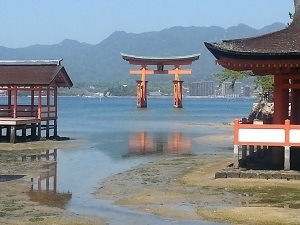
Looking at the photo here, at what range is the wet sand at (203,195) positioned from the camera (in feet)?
49.2

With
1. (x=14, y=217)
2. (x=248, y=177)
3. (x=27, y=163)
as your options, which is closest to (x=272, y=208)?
(x=248, y=177)

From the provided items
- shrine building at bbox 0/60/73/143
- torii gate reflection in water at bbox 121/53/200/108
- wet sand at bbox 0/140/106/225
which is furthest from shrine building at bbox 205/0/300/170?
torii gate reflection in water at bbox 121/53/200/108

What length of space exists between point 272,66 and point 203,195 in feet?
18.9

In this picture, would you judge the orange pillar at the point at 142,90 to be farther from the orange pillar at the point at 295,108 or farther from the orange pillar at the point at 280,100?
the orange pillar at the point at 280,100

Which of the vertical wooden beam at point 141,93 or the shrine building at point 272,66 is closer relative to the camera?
the shrine building at point 272,66

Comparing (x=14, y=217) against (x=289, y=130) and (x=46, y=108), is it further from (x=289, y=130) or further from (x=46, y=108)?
(x=46, y=108)

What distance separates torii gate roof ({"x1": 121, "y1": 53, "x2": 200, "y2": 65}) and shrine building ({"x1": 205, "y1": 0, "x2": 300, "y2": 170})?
299 feet

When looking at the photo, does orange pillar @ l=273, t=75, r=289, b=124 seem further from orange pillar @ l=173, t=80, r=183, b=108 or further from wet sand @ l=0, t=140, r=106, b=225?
orange pillar @ l=173, t=80, r=183, b=108

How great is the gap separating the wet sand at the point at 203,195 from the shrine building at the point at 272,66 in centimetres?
160

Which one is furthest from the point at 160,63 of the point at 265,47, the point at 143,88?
the point at 265,47

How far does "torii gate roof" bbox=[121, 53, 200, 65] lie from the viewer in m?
114

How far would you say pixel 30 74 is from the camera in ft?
128

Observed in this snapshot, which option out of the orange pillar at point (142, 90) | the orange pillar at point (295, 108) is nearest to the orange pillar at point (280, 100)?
the orange pillar at point (295, 108)

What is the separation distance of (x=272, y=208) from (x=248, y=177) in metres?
5.21
